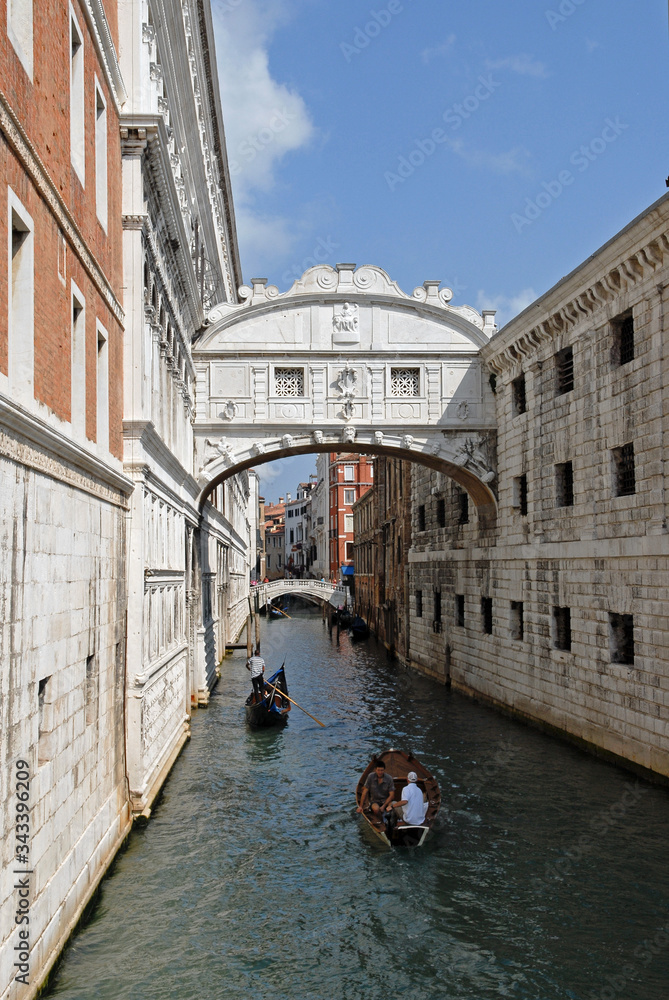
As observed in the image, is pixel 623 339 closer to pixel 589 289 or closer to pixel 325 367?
pixel 589 289

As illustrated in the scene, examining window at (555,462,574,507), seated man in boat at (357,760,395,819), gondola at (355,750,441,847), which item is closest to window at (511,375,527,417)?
window at (555,462,574,507)

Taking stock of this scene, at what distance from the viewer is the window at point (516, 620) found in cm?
1742

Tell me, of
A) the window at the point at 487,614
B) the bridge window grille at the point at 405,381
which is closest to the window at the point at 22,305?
the bridge window grille at the point at 405,381

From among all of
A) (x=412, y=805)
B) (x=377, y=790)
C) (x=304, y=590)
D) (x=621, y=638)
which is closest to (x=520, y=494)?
(x=621, y=638)

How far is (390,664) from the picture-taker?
28938 millimetres

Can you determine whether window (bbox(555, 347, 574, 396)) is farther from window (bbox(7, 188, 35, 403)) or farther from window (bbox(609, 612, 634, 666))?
window (bbox(7, 188, 35, 403))

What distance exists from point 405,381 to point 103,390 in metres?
10.3

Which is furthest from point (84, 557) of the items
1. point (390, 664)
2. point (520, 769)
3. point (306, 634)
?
point (306, 634)

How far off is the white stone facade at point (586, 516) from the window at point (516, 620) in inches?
1.2

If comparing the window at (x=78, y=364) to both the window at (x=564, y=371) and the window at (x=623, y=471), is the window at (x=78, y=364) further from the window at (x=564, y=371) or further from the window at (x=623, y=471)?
the window at (x=564, y=371)

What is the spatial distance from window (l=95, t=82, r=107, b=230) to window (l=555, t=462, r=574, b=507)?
363 inches

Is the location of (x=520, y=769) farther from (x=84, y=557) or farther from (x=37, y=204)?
(x=37, y=204)

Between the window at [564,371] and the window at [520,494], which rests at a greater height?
the window at [564,371]

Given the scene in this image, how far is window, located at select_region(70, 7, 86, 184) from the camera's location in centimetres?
764
